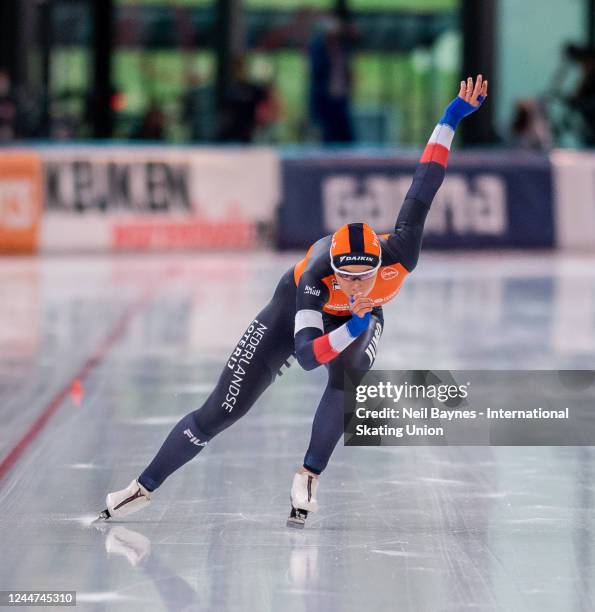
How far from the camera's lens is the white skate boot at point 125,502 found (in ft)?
18.7

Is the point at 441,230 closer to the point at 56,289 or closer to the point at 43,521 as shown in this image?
the point at 56,289

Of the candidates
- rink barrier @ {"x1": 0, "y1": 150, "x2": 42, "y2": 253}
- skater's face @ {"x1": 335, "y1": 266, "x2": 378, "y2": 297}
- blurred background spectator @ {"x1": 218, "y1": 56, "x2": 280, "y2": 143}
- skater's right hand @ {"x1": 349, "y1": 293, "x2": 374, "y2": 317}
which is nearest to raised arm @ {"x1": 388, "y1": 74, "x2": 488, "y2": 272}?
skater's face @ {"x1": 335, "y1": 266, "x2": 378, "y2": 297}

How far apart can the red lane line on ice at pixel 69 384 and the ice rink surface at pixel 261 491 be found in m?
0.03

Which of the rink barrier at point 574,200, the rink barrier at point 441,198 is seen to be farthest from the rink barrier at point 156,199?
the rink barrier at point 574,200

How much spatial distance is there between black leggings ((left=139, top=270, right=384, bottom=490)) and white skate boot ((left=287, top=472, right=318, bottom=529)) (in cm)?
7

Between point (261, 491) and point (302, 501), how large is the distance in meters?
0.66

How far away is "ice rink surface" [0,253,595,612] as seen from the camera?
480 centimetres

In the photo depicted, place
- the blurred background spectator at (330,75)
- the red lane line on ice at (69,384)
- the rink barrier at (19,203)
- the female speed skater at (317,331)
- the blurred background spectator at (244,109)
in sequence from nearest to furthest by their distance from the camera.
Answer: the female speed skater at (317,331) < the red lane line on ice at (69,384) < the blurred background spectator at (330,75) < the rink barrier at (19,203) < the blurred background spectator at (244,109)

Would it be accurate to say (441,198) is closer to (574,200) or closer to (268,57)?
(574,200)

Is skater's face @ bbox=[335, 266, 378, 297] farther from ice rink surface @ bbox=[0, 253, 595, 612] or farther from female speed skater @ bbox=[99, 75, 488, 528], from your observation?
ice rink surface @ bbox=[0, 253, 595, 612]

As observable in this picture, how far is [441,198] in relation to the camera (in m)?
18.5

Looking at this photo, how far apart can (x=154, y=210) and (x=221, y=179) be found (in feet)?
3.31

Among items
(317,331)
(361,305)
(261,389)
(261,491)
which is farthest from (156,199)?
(361,305)

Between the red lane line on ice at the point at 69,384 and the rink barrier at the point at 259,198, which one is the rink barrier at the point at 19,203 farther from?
the red lane line on ice at the point at 69,384
